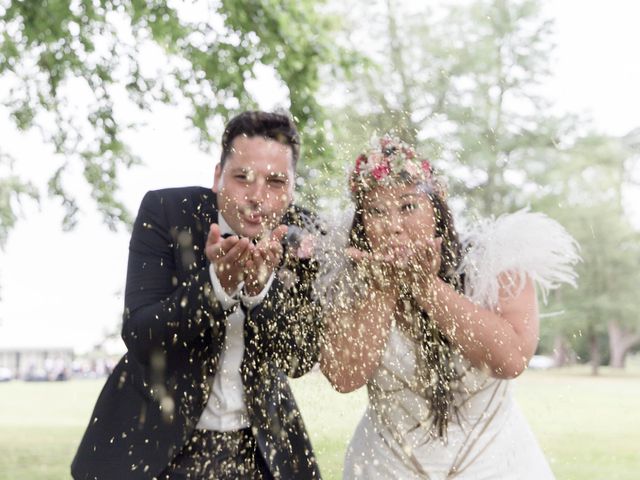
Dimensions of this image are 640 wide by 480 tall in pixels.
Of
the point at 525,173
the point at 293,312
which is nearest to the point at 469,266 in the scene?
the point at 293,312

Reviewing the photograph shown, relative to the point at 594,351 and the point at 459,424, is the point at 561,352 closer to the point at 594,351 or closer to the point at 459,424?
the point at 594,351

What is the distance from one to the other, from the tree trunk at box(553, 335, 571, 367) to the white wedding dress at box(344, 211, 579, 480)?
187ft

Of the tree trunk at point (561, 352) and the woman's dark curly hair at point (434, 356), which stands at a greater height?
the woman's dark curly hair at point (434, 356)

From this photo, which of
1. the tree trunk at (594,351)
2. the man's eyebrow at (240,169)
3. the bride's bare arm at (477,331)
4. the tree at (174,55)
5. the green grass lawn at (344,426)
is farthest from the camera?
the tree trunk at (594,351)

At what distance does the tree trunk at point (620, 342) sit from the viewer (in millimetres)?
62312

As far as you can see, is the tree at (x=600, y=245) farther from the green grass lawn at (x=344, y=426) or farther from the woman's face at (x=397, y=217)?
the woman's face at (x=397, y=217)

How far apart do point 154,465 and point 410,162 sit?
1425mm

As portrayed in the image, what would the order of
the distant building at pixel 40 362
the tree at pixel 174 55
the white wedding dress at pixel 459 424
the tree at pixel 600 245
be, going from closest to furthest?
1. the white wedding dress at pixel 459 424
2. the tree at pixel 174 55
3. the tree at pixel 600 245
4. the distant building at pixel 40 362

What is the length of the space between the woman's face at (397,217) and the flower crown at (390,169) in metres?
0.05

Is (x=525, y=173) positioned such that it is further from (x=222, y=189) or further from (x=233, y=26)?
(x=222, y=189)

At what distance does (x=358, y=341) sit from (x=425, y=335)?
0.27m

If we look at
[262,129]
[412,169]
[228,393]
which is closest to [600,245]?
[412,169]

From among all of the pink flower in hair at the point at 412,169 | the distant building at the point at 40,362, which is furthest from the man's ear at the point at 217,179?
the distant building at the point at 40,362

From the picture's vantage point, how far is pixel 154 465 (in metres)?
3.46
